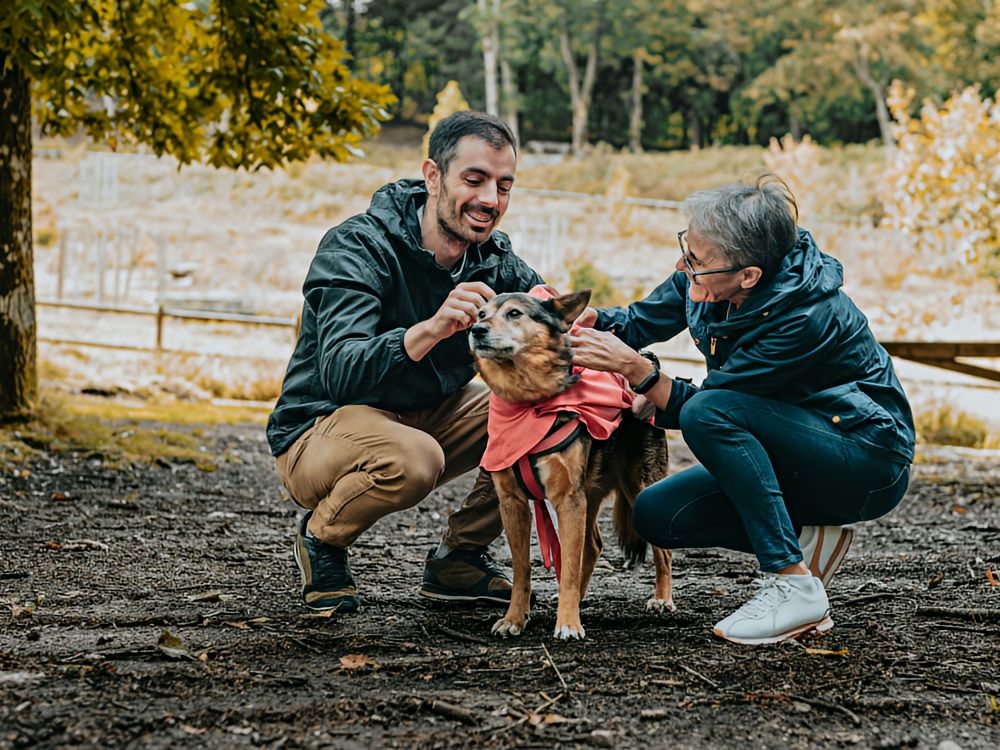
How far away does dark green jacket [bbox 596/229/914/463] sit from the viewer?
3080 millimetres

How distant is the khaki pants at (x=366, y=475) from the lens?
349cm

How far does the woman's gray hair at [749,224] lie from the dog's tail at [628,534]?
3.90ft

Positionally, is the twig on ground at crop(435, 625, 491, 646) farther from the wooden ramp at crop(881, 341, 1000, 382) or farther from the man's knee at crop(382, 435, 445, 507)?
the wooden ramp at crop(881, 341, 1000, 382)

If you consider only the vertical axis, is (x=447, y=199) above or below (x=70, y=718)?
above

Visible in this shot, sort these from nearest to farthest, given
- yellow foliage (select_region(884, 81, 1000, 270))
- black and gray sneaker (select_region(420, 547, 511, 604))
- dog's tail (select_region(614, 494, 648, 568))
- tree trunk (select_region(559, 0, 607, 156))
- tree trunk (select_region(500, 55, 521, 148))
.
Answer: black and gray sneaker (select_region(420, 547, 511, 604)), dog's tail (select_region(614, 494, 648, 568)), yellow foliage (select_region(884, 81, 1000, 270)), tree trunk (select_region(500, 55, 521, 148)), tree trunk (select_region(559, 0, 607, 156))

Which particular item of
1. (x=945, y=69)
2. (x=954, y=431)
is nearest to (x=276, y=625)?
(x=954, y=431)

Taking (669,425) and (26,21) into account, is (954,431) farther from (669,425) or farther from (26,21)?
(26,21)

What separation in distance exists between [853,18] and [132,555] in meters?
31.1

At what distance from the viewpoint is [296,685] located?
2.63 metres

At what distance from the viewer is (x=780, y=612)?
311 cm

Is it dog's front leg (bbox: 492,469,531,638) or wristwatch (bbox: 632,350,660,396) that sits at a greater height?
wristwatch (bbox: 632,350,660,396)

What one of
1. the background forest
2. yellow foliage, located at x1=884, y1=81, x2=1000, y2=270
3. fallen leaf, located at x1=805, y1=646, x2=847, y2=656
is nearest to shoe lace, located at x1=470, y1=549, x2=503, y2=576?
fallen leaf, located at x1=805, y1=646, x2=847, y2=656

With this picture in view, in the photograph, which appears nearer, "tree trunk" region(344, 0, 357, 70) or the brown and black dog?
the brown and black dog

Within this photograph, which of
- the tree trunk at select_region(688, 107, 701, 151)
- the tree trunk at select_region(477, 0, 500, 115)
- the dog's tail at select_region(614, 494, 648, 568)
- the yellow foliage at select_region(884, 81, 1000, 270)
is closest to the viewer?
the dog's tail at select_region(614, 494, 648, 568)
